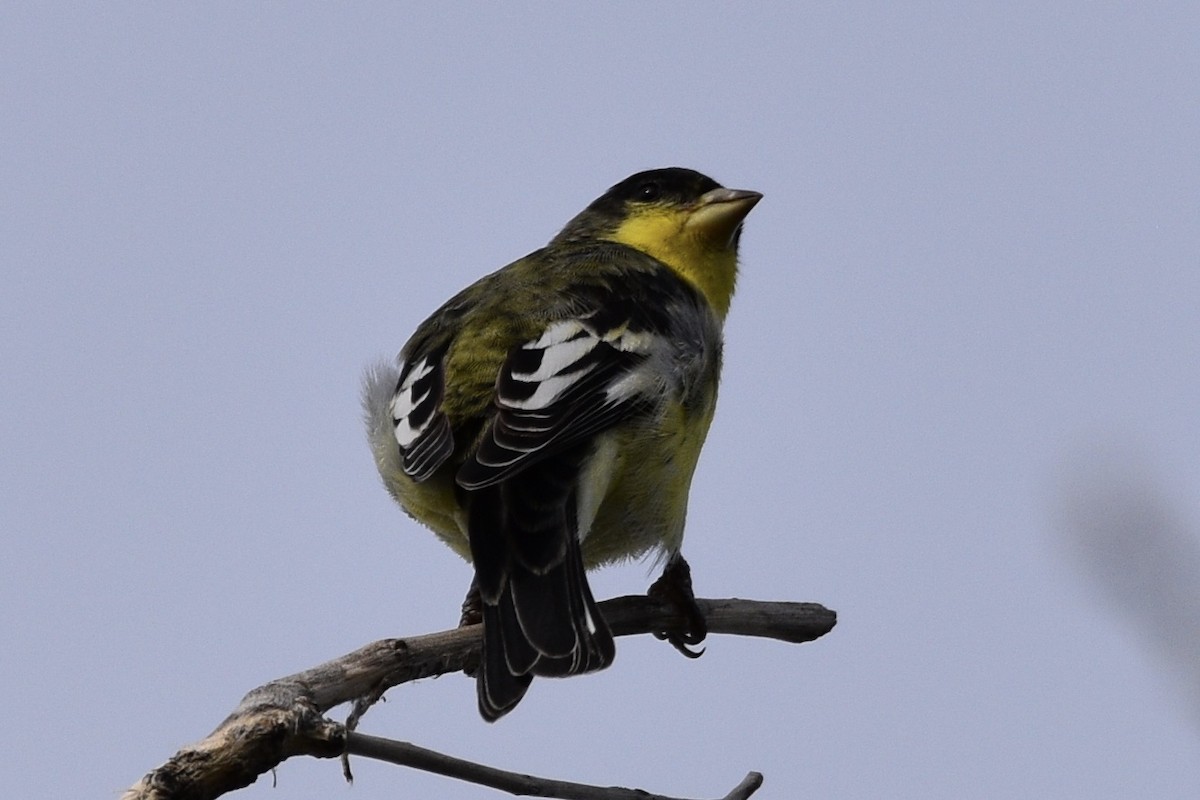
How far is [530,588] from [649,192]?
9.88 feet

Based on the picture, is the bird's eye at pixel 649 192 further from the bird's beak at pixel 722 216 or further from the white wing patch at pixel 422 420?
the white wing patch at pixel 422 420

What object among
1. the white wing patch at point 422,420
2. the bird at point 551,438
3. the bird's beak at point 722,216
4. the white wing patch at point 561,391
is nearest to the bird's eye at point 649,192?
the bird's beak at point 722,216

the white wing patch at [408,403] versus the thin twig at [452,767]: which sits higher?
the white wing patch at [408,403]

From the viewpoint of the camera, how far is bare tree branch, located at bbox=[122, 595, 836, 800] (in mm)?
3037

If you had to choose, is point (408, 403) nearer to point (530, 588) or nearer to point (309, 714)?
point (530, 588)

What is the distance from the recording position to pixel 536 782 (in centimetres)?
348

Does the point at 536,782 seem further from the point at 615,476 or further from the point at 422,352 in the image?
the point at 422,352

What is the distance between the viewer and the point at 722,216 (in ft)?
22.5

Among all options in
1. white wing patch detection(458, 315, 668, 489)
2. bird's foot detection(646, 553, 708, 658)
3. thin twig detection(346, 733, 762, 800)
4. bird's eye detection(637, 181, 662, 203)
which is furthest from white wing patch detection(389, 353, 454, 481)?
bird's eye detection(637, 181, 662, 203)

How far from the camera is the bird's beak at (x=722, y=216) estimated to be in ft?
22.4

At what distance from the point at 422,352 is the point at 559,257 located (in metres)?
1.06

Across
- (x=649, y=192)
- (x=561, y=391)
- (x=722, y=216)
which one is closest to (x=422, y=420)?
(x=561, y=391)

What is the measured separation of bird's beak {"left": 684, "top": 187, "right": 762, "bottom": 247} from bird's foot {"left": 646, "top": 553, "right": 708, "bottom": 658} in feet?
6.27

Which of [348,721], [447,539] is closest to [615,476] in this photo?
[447,539]
